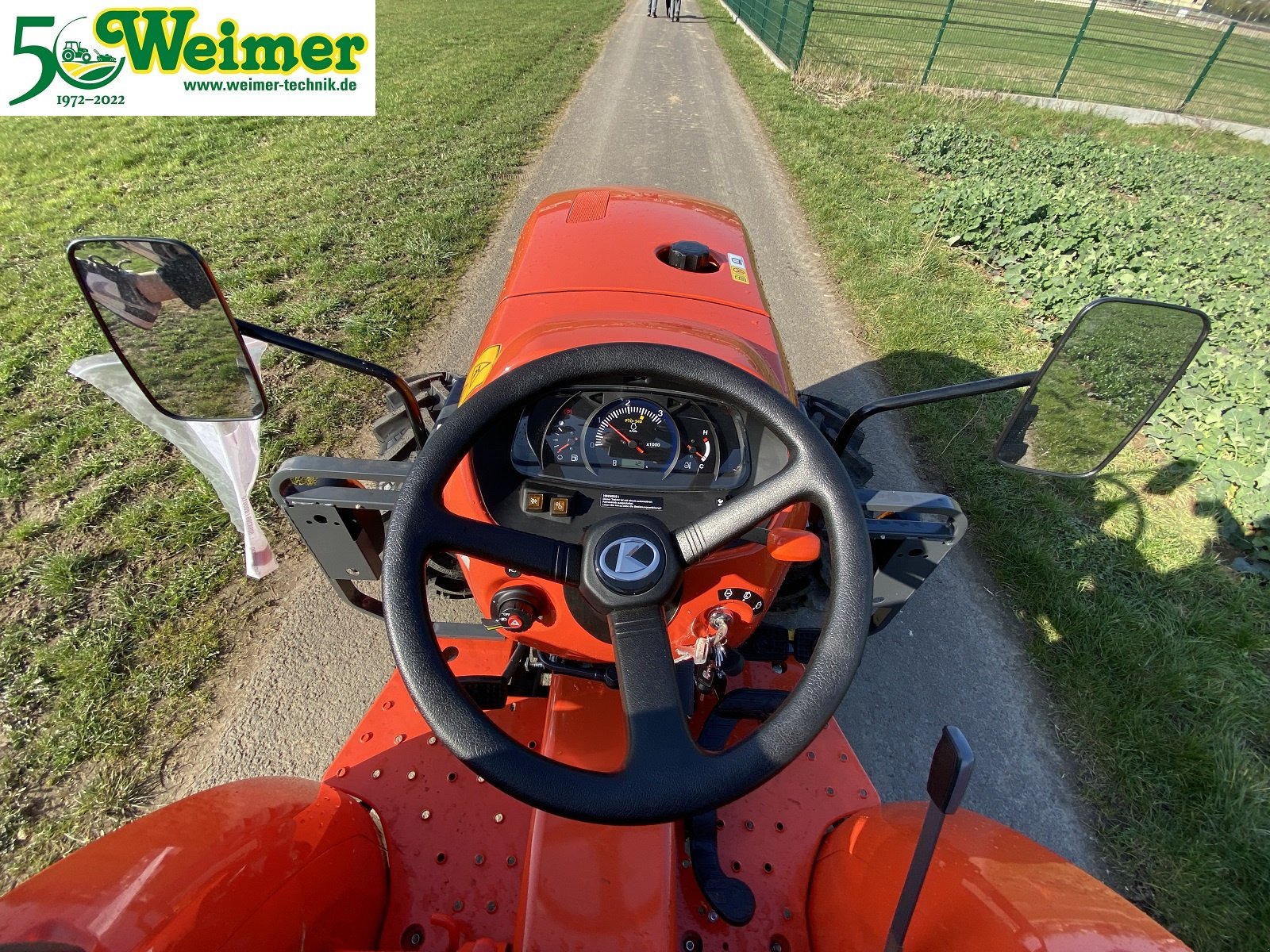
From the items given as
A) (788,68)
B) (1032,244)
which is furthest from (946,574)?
(788,68)

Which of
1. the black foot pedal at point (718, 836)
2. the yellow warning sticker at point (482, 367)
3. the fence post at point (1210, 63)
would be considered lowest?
the black foot pedal at point (718, 836)

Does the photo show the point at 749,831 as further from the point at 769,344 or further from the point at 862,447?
the point at 862,447

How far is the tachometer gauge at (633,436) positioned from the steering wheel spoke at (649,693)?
0.49m

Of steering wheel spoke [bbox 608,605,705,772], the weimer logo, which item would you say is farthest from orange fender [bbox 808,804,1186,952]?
the weimer logo

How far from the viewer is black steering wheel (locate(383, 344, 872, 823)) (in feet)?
3.20

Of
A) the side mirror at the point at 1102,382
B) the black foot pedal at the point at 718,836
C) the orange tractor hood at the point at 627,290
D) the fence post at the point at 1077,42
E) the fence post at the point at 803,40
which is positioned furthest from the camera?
the fence post at the point at 1077,42

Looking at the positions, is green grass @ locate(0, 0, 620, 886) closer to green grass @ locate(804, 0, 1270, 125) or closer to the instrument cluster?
the instrument cluster

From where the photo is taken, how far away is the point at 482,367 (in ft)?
6.08

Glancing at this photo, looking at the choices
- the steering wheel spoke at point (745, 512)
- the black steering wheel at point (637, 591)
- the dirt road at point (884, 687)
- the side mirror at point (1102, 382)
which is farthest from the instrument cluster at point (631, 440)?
the dirt road at point (884, 687)

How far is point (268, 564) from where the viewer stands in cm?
202

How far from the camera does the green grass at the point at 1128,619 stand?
2.21 meters

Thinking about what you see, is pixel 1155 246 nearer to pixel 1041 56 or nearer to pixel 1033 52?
pixel 1041 56

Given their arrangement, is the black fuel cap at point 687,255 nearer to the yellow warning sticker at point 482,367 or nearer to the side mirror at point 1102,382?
the yellow warning sticker at point 482,367

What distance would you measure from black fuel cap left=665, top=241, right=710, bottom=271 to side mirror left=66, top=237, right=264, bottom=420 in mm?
1415
